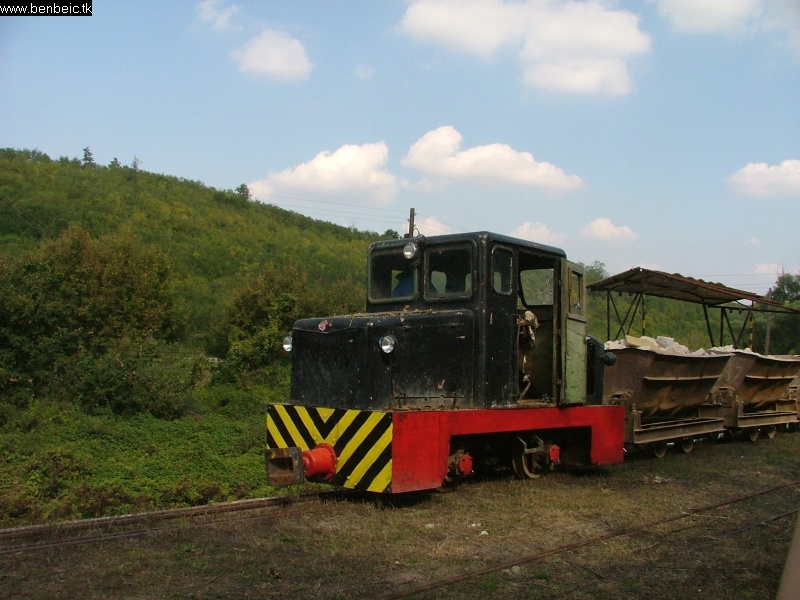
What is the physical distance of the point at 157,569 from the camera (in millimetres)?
4543

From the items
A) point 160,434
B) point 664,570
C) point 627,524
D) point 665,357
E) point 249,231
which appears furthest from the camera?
point 249,231

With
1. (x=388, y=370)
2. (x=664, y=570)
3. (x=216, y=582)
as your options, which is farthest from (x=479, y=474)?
(x=216, y=582)

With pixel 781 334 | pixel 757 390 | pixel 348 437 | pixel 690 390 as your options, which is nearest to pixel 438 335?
pixel 348 437

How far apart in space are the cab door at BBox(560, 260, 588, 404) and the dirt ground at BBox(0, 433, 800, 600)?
1130mm

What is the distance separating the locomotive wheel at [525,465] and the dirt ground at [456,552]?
0.43m

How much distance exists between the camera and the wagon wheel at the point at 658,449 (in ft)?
35.6

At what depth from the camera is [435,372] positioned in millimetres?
6953

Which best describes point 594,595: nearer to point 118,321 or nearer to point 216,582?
point 216,582

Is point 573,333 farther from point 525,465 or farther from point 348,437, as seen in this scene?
point 348,437

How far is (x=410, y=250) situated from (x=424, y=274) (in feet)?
0.98

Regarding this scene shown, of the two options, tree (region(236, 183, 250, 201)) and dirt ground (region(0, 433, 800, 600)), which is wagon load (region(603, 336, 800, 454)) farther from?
tree (region(236, 183, 250, 201))

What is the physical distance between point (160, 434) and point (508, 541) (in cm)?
1080

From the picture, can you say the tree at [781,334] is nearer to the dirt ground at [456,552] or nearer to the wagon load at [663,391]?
the wagon load at [663,391]

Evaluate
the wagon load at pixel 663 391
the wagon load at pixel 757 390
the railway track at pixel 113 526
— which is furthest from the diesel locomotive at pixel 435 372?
the wagon load at pixel 757 390
